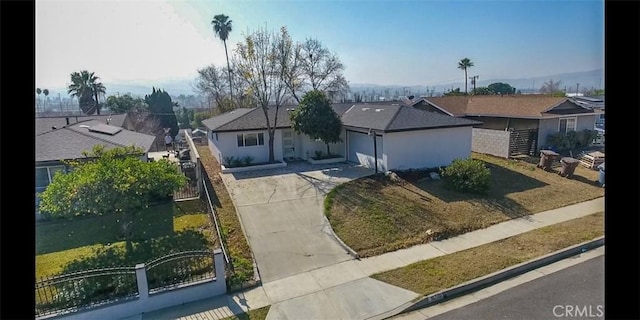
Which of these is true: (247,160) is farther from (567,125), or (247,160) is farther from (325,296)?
(567,125)

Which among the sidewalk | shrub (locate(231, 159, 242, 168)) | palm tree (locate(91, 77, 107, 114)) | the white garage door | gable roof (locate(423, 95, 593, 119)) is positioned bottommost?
the sidewalk

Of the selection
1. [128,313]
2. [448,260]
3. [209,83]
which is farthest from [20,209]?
[209,83]

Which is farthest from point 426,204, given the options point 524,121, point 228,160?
point 524,121

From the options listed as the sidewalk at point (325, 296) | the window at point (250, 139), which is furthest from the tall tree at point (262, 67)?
the sidewalk at point (325, 296)

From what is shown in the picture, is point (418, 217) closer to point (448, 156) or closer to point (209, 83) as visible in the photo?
point (448, 156)

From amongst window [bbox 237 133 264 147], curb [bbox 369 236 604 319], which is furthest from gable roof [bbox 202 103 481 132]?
curb [bbox 369 236 604 319]

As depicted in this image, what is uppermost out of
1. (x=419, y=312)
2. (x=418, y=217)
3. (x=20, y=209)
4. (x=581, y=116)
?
(x=581, y=116)

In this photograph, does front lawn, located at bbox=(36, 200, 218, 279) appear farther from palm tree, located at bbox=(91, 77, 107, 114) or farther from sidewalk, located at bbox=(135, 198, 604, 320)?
palm tree, located at bbox=(91, 77, 107, 114)
